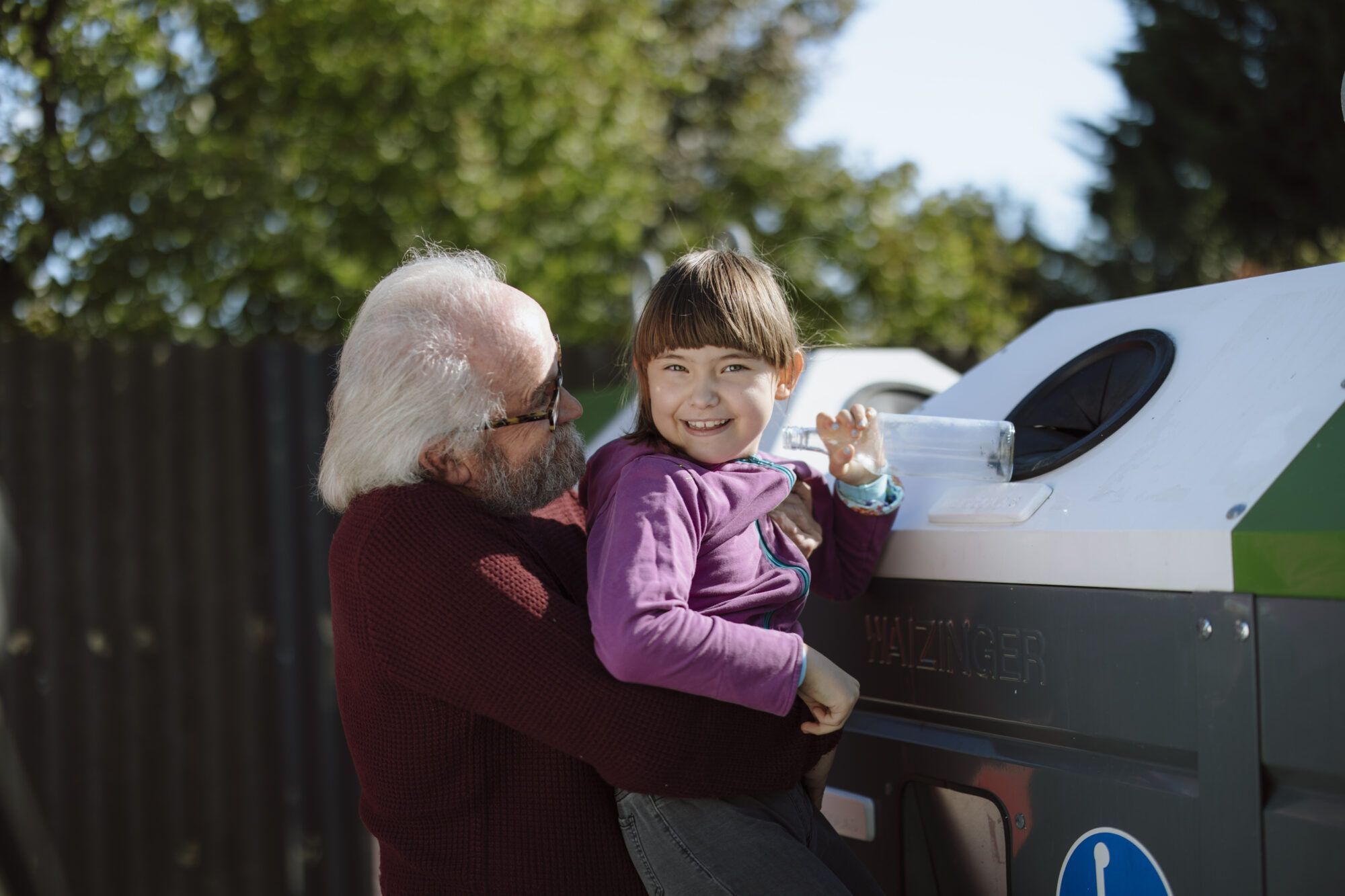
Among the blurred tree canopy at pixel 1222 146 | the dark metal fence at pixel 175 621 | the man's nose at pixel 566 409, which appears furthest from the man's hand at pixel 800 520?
the blurred tree canopy at pixel 1222 146

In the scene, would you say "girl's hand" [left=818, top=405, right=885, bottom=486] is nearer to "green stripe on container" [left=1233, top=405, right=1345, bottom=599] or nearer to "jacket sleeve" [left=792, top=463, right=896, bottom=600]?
"jacket sleeve" [left=792, top=463, right=896, bottom=600]

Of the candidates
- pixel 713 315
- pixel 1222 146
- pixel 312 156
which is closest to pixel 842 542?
pixel 713 315

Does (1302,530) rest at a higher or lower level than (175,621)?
higher

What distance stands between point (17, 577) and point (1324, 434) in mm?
4049

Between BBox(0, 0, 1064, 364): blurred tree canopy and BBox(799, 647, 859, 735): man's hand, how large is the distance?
1972mm

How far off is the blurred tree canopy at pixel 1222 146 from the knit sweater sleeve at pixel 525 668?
13.5 metres

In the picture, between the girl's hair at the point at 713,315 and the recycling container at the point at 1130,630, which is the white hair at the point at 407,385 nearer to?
the girl's hair at the point at 713,315

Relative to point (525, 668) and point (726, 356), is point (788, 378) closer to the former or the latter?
point (726, 356)

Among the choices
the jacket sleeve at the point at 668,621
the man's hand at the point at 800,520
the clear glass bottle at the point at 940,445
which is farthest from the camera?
the clear glass bottle at the point at 940,445

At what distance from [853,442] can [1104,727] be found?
56 centimetres

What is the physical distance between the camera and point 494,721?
1659 mm

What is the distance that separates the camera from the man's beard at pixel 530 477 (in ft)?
5.93

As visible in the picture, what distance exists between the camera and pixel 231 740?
4.33 metres

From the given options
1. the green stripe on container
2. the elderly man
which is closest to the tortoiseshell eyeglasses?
the elderly man
